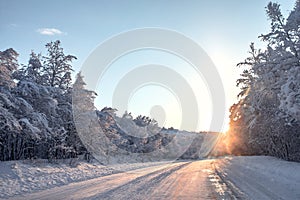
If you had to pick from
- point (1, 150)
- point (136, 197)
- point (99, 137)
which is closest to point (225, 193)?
point (136, 197)

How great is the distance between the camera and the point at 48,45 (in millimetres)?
31391

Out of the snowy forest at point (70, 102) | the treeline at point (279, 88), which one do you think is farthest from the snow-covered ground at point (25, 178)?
the treeline at point (279, 88)

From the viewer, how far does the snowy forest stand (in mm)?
17859

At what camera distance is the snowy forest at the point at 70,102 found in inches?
703

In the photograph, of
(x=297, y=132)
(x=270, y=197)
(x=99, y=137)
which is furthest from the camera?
(x=99, y=137)

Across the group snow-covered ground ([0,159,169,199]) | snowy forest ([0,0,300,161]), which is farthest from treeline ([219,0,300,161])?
snow-covered ground ([0,159,169,199])

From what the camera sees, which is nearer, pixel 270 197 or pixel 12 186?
pixel 270 197

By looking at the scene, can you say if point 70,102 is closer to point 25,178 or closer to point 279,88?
point 25,178

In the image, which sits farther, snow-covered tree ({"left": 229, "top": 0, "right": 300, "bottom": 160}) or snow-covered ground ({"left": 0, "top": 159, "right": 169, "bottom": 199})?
snow-covered tree ({"left": 229, "top": 0, "right": 300, "bottom": 160})

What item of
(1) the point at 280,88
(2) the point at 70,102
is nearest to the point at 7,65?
(2) the point at 70,102

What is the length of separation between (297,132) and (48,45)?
26.0m

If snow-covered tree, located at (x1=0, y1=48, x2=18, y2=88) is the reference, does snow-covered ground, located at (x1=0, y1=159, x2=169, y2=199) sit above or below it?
below

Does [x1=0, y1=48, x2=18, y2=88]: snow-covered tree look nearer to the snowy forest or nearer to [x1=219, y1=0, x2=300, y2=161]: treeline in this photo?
the snowy forest

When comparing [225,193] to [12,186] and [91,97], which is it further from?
[91,97]
